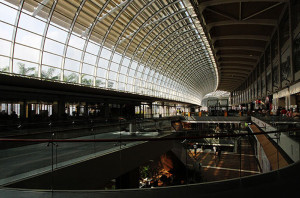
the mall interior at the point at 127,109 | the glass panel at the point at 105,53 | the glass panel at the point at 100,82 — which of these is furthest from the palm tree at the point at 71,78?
the glass panel at the point at 105,53

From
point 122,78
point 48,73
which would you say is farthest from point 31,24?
point 122,78

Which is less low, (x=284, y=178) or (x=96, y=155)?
(x=284, y=178)

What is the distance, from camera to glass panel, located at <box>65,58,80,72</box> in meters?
23.9

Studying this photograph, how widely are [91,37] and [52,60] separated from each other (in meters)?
5.66

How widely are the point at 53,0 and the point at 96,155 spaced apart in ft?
55.1

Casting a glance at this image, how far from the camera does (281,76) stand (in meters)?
23.8

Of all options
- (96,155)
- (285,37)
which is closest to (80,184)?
(96,155)

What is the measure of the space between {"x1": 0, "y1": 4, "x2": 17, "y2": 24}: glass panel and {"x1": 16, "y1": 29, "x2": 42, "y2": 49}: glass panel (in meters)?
1.02

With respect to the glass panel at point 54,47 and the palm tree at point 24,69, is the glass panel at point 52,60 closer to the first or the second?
the glass panel at point 54,47

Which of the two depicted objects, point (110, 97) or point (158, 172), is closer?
point (158, 172)

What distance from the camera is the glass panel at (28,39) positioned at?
60.1ft

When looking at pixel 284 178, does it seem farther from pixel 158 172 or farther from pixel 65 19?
pixel 65 19

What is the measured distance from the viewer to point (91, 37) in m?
25.4

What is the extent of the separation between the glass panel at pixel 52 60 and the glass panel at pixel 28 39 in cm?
123
